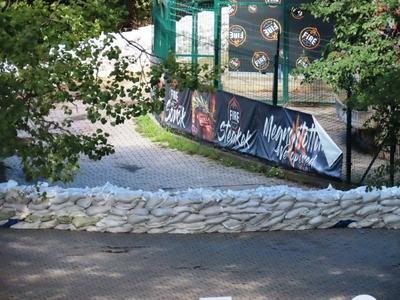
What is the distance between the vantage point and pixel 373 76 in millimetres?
9578

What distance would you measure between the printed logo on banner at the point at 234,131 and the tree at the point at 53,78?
1025cm

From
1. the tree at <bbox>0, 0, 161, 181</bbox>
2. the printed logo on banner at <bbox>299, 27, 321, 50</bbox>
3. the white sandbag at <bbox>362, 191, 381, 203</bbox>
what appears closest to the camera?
the tree at <bbox>0, 0, 161, 181</bbox>

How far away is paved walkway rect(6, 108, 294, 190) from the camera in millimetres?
15031

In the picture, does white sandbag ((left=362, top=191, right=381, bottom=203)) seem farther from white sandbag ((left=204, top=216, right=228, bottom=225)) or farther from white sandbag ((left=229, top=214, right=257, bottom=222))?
white sandbag ((left=204, top=216, right=228, bottom=225))

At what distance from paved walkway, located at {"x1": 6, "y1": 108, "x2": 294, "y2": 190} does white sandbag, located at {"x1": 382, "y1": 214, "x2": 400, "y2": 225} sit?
11.0 feet

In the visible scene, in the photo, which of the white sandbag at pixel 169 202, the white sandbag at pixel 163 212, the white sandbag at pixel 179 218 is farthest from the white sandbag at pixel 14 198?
the white sandbag at pixel 179 218

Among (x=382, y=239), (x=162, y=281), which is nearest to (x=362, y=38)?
(x=382, y=239)

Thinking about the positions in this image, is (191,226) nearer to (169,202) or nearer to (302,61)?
(169,202)

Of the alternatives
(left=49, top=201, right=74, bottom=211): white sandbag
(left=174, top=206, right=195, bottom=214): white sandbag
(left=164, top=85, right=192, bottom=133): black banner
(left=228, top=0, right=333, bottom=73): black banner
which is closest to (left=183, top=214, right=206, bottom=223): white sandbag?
(left=174, top=206, right=195, bottom=214): white sandbag

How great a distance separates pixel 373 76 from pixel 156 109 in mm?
3910

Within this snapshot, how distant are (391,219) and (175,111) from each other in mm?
8381

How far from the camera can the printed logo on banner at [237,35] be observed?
22156 mm

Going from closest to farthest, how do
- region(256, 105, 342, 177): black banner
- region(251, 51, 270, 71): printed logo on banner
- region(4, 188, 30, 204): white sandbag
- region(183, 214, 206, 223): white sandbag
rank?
region(4, 188, 30, 204): white sandbag < region(183, 214, 206, 223): white sandbag < region(256, 105, 342, 177): black banner < region(251, 51, 270, 71): printed logo on banner

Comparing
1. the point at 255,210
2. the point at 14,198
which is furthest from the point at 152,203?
the point at 14,198
